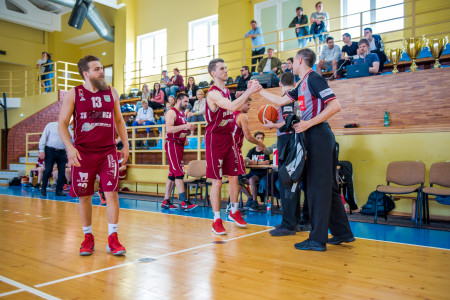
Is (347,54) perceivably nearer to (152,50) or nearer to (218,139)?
(218,139)

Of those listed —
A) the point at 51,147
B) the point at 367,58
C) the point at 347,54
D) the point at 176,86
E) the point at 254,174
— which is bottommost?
the point at 254,174

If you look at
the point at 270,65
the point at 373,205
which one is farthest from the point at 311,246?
the point at 270,65

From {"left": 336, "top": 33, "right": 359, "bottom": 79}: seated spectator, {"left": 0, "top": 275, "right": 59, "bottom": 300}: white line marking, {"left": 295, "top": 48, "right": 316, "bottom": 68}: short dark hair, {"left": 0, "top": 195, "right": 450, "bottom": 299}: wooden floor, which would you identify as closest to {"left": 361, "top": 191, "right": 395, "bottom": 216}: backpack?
{"left": 0, "top": 195, "right": 450, "bottom": 299}: wooden floor

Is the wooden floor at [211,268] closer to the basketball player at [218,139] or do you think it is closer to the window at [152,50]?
the basketball player at [218,139]

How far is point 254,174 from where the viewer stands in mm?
7051

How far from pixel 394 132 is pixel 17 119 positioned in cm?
1599

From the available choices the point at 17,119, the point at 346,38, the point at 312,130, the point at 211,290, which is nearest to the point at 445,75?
the point at 346,38

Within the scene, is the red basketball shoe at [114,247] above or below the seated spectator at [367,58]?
below

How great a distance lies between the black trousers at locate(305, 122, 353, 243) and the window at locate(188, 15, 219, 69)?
1248 cm

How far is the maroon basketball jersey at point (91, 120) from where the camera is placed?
3.44m

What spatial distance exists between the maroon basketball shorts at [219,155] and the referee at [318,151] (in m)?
1.15

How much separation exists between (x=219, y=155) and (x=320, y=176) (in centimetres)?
139

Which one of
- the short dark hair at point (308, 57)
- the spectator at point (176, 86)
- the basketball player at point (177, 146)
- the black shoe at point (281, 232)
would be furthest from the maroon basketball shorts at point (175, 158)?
the spectator at point (176, 86)

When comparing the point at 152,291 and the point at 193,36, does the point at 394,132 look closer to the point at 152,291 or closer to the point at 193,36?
the point at 152,291
